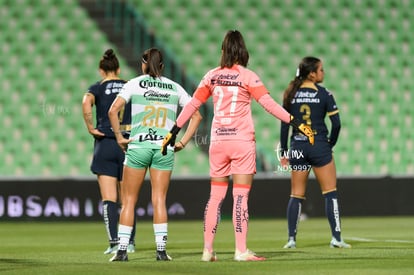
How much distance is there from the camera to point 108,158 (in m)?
10.8

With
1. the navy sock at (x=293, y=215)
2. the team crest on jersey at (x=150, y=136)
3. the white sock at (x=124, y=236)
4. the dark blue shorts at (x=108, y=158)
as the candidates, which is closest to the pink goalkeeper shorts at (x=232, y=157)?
the team crest on jersey at (x=150, y=136)

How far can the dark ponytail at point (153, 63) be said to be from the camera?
367 inches

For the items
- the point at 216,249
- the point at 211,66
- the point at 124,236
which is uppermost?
the point at 211,66

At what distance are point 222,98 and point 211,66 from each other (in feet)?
44.5

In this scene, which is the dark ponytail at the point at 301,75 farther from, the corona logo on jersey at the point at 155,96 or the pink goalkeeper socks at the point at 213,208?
the pink goalkeeper socks at the point at 213,208

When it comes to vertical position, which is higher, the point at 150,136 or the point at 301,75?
the point at 301,75

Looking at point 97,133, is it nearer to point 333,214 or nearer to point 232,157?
point 232,157

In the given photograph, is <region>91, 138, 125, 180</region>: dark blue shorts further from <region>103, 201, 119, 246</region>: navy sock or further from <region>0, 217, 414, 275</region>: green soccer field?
<region>0, 217, 414, 275</region>: green soccer field

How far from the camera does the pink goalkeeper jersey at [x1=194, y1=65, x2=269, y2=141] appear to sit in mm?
8867

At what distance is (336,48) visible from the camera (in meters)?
23.4

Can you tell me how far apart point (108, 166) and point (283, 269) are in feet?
10.7

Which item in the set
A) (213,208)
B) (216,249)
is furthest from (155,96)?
(216,249)

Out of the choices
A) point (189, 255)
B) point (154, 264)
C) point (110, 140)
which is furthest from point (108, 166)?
point (154, 264)

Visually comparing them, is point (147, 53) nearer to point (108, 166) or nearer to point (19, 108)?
point (108, 166)
